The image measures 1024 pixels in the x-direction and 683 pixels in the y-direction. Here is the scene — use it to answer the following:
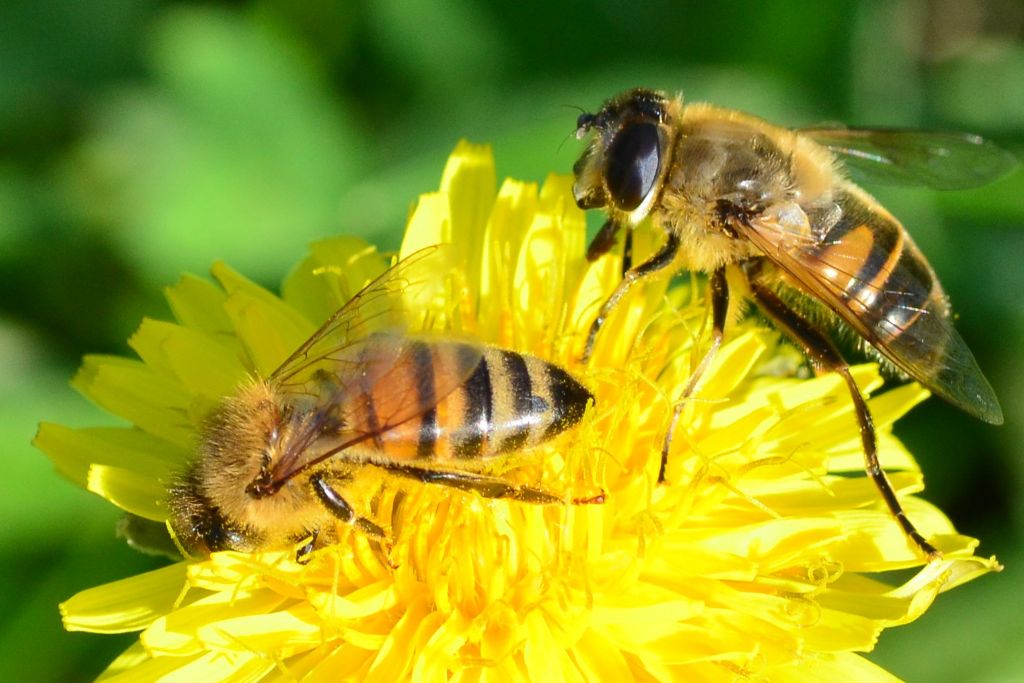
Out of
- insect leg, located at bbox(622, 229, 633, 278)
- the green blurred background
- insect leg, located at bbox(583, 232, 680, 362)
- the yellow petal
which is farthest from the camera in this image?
the green blurred background

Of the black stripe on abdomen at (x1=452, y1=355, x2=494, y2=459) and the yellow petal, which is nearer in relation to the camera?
the black stripe on abdomen at (x1=452, y1=355, x2=494, y2=459)

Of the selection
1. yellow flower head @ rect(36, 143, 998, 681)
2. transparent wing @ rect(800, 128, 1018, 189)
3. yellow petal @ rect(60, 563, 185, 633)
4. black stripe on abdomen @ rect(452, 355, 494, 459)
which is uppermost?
transparent wing @ rect(800, 128, 1018, 189)

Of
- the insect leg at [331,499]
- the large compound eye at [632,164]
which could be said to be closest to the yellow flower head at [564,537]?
the insect leg at [331,499]

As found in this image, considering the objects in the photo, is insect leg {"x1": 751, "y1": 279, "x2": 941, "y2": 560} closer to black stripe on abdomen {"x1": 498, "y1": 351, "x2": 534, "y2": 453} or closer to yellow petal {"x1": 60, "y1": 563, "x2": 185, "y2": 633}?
black stripe on abdomen {"x1": 498, "y1": 351, "x2": 534, "y2": 453}

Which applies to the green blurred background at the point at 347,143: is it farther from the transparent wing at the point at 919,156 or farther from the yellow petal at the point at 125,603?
the yellow petal at the point at 125,603

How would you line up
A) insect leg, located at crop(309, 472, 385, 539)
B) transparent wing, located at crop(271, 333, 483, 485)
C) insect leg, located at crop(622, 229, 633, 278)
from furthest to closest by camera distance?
insect leg, located at crop(622, 229, 633, 278)
insect leg, located at crop(309, 472, 385, 539)
transparent wing, located at crop(271, 333, 483, 485)

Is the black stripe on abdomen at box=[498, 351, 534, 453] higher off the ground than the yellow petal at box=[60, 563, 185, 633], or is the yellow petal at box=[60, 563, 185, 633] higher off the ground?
the black stripe on abdomen at box=[498, 351, 534, 453]

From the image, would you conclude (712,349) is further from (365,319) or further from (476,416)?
(365,319)

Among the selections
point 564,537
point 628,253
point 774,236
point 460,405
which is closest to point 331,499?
point 460,405

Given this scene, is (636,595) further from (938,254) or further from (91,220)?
(91,220)

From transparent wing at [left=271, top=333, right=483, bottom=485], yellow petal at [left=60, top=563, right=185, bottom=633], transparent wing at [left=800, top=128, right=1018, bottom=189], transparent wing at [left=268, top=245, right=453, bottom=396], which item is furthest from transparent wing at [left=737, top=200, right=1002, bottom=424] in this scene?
yellow petal at [left=60, top=563, right=185, bottom=633]
